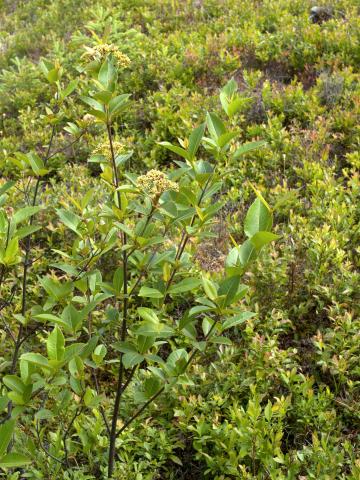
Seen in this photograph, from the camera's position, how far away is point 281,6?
8.53m

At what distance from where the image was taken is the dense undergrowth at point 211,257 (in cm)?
278

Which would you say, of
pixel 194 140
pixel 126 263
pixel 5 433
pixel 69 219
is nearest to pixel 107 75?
pixel 194 140

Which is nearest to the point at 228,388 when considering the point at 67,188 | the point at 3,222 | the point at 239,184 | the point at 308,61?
the point at 3,222

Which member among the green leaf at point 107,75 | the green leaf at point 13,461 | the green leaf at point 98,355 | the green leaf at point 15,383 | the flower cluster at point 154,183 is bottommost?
the green leaf at point 98,355

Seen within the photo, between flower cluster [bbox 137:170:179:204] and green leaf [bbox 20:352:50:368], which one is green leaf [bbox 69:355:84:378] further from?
flower cluster [bbox 137:170:179:204]

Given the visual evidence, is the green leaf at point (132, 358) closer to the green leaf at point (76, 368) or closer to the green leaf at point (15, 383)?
the green leaf at point (76, 368)

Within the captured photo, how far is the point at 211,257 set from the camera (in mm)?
4695

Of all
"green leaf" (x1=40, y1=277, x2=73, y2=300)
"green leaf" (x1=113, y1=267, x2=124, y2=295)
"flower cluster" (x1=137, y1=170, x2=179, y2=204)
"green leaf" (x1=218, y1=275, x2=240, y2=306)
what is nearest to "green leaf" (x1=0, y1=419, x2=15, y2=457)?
"green leaf" (x1=40, y1=277, x2=73, y2=300)

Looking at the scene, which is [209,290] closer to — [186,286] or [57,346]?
[186,286]

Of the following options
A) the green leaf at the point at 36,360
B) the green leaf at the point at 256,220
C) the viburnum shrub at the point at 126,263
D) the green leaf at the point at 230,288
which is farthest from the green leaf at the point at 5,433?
the green leaf at the point at 256,220

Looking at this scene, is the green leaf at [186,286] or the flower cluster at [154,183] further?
the green leaf at [186,286]

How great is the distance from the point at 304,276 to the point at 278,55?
4.29 m

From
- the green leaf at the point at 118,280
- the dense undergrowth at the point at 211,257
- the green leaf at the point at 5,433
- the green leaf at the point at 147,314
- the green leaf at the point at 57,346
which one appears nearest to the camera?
the green leaf at the point at 5,433

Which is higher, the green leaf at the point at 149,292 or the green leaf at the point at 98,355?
the green leaf at the point at 149,292
